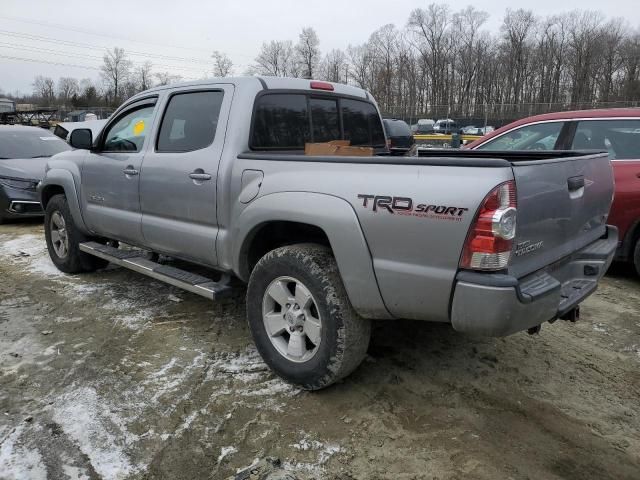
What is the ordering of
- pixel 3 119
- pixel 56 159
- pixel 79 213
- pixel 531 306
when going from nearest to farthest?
pixel 531 306
pixel 79 213
pixel 56 159
pixel 3 119

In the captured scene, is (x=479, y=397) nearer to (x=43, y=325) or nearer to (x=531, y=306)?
(x=531, y=306)

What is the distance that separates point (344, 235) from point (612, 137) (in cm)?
419

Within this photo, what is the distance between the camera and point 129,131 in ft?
15.4

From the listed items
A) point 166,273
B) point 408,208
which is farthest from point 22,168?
point 408,208

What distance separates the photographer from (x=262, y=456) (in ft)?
8.67

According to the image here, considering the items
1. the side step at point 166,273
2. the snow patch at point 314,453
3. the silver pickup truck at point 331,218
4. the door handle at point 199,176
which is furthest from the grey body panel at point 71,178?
the snow patch at point 314,453

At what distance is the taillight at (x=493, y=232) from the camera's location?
237 centimetres

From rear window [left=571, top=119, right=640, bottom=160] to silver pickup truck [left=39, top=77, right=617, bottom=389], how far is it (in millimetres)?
2173

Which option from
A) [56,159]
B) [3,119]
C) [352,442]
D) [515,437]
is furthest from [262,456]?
[3,119]

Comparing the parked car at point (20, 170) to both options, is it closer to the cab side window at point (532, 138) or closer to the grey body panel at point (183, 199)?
the grey body panel at point (183, 199)

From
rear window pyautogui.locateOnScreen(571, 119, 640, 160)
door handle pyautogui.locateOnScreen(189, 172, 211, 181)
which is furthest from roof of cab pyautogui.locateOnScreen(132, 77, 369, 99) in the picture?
rear window pyautogui.locateOnScreen(571, 119, 640, 160)

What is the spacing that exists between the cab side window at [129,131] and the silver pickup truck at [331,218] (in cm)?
2

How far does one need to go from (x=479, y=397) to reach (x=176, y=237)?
246 centimetres

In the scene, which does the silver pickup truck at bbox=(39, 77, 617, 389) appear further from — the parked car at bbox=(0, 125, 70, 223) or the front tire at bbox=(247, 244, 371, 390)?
the parked car at bbox=(0, 125, 70, 223)
